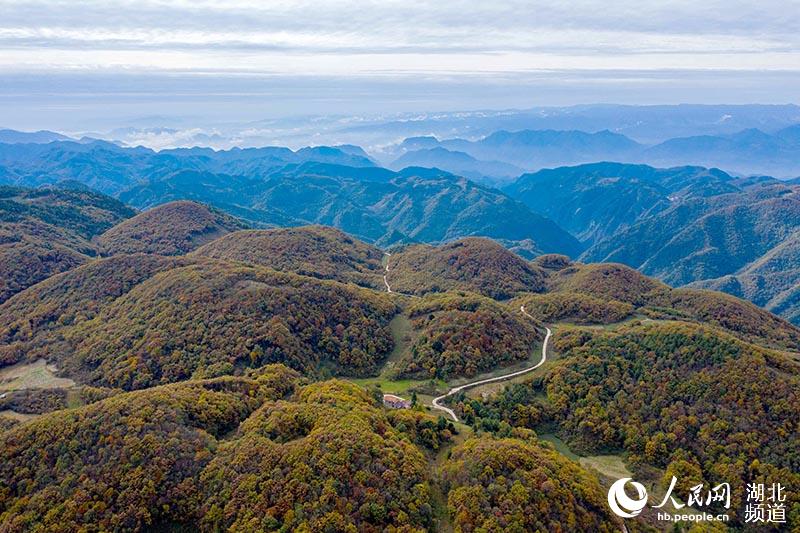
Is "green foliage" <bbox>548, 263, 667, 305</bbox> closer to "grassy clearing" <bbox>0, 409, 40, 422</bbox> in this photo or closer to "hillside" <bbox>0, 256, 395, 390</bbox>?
"hillside" <bbox>0, 256, 395, 390</bbox>

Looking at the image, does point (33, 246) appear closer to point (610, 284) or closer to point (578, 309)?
point (578, 309)

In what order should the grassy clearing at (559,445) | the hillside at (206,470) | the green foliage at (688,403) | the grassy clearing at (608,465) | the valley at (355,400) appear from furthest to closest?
the grassy clearing at (559,445)
the grassy clearing at (608,465)
the green foliage at (688,403)
the valley at (355,400)
the hillside at (206,470)

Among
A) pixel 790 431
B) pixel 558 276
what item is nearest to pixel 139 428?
pixel 790 431

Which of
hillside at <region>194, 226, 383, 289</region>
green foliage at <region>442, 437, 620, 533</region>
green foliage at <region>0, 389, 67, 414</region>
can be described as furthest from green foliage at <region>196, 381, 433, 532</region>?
hillside at <region>194, 226, 383, 289</region>

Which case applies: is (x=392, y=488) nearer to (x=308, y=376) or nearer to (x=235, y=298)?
(x=308, y=376)

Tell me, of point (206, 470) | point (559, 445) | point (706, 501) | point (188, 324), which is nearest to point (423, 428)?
point (559, 445)

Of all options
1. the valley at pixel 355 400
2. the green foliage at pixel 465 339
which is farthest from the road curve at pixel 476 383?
the green foliage at pixel 465 339

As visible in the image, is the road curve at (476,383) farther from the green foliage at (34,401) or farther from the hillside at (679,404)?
the green foliage at (34,401)
